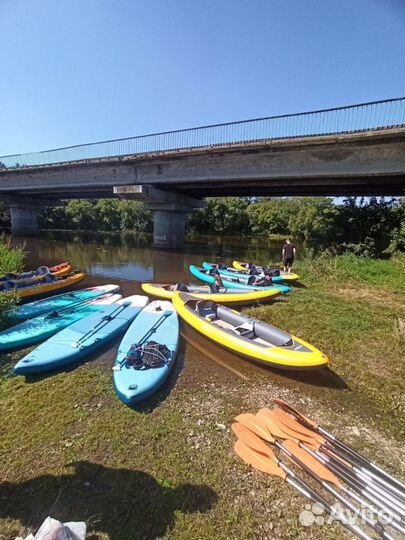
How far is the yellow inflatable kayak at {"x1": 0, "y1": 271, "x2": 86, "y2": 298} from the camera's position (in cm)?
819

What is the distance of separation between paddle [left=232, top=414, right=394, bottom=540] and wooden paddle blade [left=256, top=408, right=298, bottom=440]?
1.7 inches

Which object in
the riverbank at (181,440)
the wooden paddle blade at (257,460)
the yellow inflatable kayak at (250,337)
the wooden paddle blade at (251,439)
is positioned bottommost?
the riverbank at (181,440)

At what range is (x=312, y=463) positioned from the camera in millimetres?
2932

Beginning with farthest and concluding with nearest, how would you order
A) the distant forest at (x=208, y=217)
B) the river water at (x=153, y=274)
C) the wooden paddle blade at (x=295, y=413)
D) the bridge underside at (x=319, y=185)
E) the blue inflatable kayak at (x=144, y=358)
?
the distant forest at (x=208, y=217), the bridge underside at (x=319, y=185), the river water at (x=153, y=274), the blue inflatable kayak at (x=144, y=358), the wooden paddle blade at (x=295, y=413)

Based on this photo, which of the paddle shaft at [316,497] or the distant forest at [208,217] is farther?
the distant forest at [208,217]

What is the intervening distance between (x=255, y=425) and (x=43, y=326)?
5.21m

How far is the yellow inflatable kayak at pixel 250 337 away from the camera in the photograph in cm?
459

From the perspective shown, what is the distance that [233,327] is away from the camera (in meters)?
6.37

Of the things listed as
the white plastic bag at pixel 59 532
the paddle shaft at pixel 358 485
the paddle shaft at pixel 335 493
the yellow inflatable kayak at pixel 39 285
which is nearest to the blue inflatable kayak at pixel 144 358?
the white plastic bag at pixel 59 532

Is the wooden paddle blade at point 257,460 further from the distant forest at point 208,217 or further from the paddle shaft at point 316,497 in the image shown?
the distant forest at point 208,217

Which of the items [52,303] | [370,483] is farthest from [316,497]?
[52,303]

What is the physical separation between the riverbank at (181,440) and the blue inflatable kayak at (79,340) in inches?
9.9

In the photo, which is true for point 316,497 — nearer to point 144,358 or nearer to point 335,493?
point 335,493

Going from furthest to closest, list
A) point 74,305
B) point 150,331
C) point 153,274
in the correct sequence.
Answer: point 153,274 < point 74,305 < point 150,331
